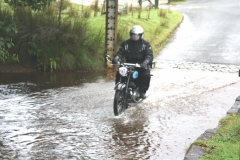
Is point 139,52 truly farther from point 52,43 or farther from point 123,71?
point 52,43

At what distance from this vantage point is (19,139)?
7.08 m

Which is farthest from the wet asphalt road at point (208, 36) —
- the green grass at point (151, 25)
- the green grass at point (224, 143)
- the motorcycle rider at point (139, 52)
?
the green grass at point (224, 143)

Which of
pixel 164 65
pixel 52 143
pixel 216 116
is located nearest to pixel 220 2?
pixel 164 65

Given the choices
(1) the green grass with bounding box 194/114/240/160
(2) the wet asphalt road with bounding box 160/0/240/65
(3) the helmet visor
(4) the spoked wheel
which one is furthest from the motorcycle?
(2) the wet asphalt road with bounding box 160/0/240/65

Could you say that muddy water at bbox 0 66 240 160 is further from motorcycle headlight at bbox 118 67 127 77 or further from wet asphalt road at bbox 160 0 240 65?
wet asphalt road at bbox 160 0 240 65

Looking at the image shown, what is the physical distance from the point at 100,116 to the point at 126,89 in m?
0.88

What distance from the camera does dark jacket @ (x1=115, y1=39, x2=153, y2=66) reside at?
31.4ft

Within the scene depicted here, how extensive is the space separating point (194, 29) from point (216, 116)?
1373 cm

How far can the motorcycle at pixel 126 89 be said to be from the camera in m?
8.74

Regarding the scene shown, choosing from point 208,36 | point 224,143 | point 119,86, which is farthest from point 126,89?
point 208,36

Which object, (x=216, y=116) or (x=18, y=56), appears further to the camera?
(x=18, y=56)

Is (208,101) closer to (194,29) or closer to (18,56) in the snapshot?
(18,56)

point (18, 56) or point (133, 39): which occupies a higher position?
point (133, 39)

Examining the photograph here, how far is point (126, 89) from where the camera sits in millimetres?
9180
